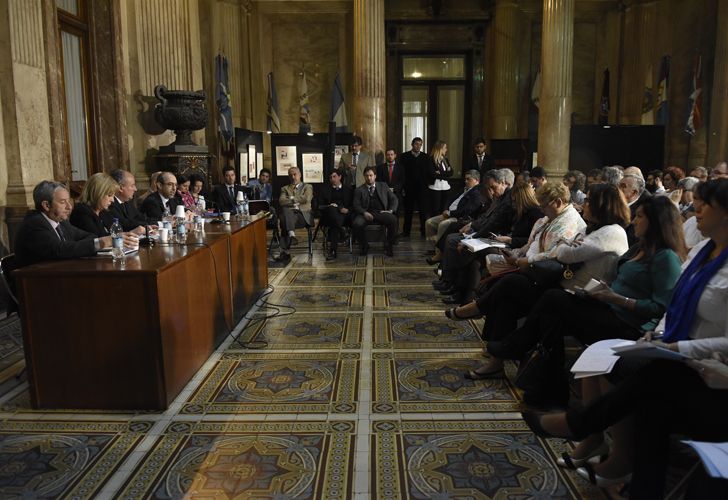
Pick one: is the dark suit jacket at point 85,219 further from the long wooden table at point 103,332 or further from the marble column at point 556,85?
the marble column at point 556,85

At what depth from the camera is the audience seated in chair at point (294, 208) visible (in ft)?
29.2

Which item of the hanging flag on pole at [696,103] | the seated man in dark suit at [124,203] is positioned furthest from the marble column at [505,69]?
the seated man in dark suit at [124,203]

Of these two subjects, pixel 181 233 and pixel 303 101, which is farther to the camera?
pixel 303 101

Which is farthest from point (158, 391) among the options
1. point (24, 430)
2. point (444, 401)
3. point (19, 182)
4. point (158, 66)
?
point (158, 66)

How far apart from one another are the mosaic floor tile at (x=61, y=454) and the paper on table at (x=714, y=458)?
2.37m

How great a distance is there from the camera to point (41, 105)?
632 centimetres

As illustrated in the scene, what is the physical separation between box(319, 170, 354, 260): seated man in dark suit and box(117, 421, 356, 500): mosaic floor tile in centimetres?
539

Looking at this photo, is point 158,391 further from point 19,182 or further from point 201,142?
point 201,142

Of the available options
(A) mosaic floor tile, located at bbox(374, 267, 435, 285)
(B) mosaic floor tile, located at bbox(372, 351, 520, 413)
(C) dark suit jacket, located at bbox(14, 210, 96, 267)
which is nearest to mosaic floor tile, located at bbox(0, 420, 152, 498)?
(C) dark suit jacket, located at bbox(14, 210, 96, 267)

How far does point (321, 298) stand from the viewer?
6.20m

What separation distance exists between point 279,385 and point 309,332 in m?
1.16

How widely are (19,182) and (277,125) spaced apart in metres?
8.76

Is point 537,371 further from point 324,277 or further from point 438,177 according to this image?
point 438,177

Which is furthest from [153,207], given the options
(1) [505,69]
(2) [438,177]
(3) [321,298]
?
(1) [505,69]
